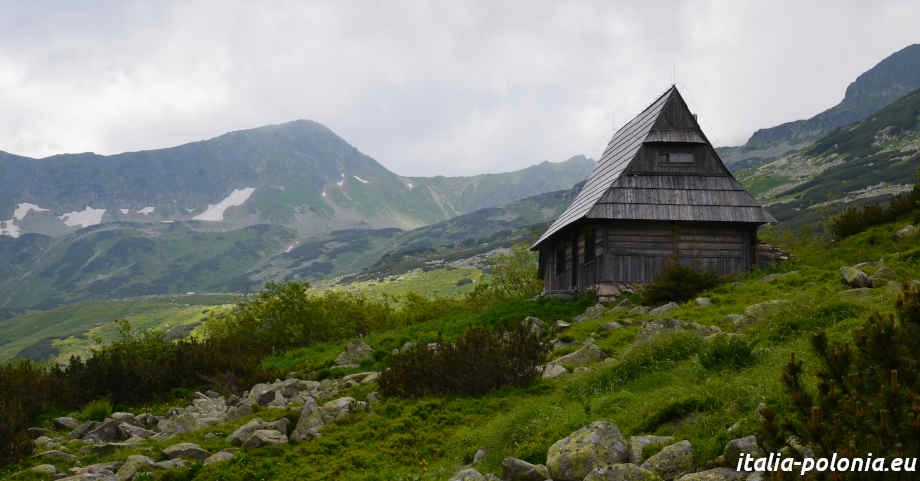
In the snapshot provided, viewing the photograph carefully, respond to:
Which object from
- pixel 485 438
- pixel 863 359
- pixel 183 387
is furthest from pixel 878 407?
pixel 183 387

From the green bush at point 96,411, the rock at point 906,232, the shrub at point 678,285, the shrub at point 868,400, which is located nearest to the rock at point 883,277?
the shrub at point 678,285

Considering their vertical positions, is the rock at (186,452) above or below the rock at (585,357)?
below

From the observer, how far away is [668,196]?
78.6 feet

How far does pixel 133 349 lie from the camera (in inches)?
831

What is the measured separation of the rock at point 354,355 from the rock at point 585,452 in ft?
40.5

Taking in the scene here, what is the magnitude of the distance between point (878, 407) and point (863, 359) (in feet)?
1.85

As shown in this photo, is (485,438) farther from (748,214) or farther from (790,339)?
(748,214)

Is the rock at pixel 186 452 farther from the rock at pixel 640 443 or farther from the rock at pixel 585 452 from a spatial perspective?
the rock at pixel 640 443

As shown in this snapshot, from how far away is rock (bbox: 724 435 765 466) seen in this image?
580 cm

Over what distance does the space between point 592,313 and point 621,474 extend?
15.0 metres

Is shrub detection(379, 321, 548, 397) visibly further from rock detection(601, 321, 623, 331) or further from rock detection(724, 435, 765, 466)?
rock detection(724, 435, 765, 466)

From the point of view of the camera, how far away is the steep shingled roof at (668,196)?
23.2 metres

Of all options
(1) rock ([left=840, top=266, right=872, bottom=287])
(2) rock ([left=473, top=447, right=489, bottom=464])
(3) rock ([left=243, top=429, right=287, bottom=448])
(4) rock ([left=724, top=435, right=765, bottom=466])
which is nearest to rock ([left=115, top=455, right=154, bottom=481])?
(3) rock ([left=243, top=429, right=287, bottom=448])

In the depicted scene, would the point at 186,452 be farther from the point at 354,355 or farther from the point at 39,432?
the point at 354,355
